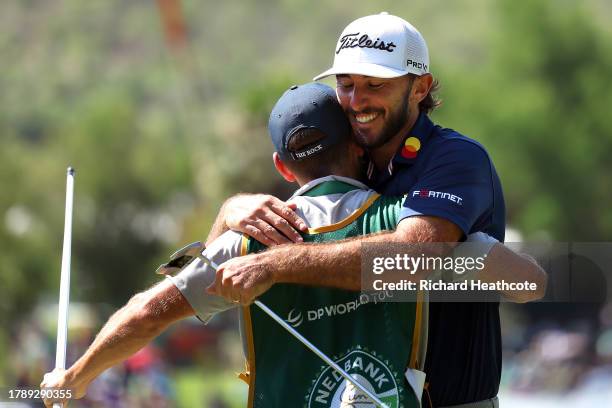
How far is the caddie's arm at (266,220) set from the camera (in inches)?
167

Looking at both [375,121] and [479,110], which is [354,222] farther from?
[479,110]

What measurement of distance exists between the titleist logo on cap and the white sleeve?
969 millimetres

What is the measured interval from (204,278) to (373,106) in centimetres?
101

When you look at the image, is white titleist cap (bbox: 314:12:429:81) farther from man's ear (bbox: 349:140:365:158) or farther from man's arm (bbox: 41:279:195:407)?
man's arm (bbox: 41:279:195:407)

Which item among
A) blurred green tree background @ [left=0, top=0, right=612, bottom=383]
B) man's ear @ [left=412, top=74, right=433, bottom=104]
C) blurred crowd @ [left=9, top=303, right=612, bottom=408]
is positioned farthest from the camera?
blurred green tree background @ [left=0, top=0, right=612, bottom=383]

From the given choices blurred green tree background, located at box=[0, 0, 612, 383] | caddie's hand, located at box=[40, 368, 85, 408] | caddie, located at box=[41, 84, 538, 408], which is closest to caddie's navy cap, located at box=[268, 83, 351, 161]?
caddie, located at box=[41, 84, 538, 408]

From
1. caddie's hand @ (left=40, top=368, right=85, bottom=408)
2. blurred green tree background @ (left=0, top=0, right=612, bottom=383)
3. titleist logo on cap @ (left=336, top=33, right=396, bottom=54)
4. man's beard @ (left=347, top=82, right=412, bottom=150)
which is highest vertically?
blurred green tree background @ (left=0, top=0, right=612, bottom=383)

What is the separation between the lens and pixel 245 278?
4.04 m

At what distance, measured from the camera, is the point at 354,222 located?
4.24 m

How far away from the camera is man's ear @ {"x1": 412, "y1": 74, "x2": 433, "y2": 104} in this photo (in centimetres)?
484

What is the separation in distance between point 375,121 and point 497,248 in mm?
733

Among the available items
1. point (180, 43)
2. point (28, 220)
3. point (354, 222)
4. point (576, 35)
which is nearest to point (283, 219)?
point (354, 222)

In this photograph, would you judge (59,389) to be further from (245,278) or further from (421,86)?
(421,86)

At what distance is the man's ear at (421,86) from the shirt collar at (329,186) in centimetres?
63
